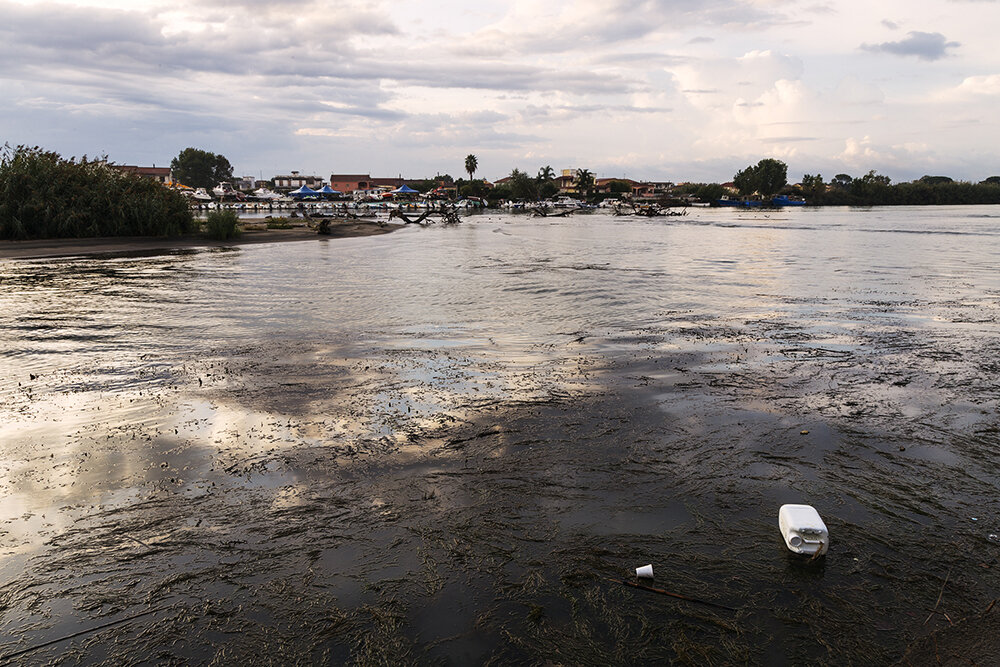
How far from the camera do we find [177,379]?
7.78 meters

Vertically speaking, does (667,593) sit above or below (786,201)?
below

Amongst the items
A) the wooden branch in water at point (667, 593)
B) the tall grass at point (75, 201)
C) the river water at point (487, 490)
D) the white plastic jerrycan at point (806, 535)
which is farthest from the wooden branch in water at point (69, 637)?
the tall grass at point (75, 201)

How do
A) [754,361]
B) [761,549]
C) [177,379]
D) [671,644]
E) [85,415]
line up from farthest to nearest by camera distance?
[754,361] < [177,379] < [85,415] < [761,549] < [671,644]

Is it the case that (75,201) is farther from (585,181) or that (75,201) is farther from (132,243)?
(585,181)

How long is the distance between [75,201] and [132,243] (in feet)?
9.38

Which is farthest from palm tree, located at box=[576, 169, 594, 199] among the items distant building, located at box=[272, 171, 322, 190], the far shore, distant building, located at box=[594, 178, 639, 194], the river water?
the river water

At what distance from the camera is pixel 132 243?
2719 cm

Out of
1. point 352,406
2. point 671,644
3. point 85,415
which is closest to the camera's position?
point 671,644

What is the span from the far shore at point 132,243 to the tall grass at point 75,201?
28.7 inches

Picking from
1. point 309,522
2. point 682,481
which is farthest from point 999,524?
point 309,522

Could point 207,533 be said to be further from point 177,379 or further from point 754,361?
point 754,361

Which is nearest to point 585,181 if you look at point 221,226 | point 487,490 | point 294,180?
point 294,180

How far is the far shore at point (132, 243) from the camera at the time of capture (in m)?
23.0

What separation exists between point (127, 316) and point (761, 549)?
1268cm
